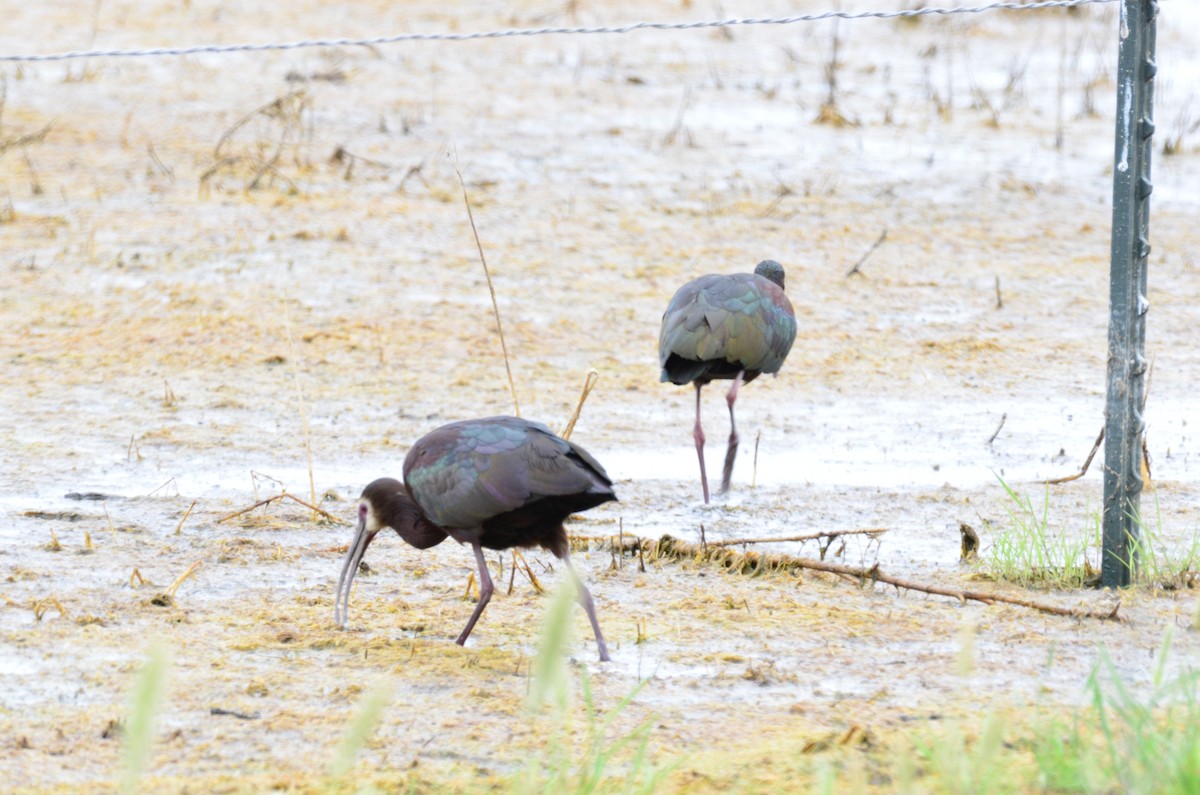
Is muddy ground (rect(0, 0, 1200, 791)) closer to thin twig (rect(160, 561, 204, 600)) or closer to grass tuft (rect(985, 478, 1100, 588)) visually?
thin twig (rect(160, 561, 204, 600))

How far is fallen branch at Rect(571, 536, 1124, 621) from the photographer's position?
4805mm

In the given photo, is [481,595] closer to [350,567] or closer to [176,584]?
[350,567]

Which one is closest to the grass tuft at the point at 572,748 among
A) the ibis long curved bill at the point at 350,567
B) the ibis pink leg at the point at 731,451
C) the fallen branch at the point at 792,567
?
the ibis long curved bill at the point at 350,567

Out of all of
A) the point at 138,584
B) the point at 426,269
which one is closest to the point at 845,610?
the point at 138,584

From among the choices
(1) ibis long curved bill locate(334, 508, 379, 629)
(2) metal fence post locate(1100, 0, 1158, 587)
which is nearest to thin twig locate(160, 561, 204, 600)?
(1) ibis long curved bill locate(334, 508, 379, 629)

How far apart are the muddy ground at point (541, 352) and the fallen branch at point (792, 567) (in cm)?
7

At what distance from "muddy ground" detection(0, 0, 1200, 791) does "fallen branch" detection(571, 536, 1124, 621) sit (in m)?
0.07

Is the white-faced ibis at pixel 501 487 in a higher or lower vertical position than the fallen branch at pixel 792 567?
higher

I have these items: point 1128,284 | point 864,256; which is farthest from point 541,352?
point 1128,284

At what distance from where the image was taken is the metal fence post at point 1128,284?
4.75 meters

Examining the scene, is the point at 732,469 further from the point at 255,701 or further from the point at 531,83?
the point at 531,83

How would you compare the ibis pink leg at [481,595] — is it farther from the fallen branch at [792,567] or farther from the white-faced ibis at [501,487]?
the fallen branch at [792,567]

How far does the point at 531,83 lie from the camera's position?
1437 centimetres

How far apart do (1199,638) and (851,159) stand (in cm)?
873
